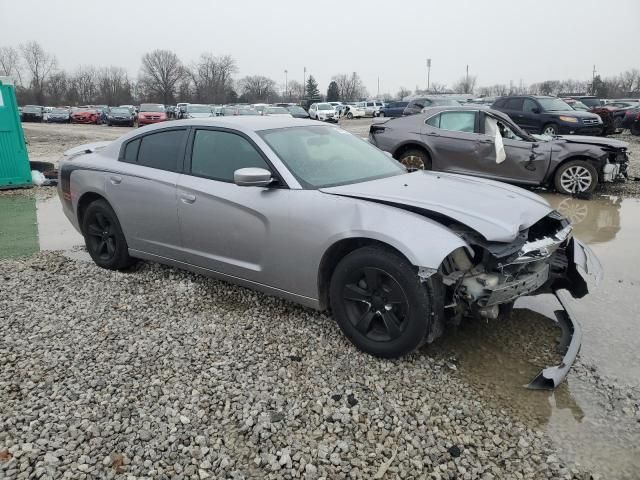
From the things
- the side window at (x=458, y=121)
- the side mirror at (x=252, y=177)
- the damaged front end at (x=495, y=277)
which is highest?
the side window at (x=458, y=121)

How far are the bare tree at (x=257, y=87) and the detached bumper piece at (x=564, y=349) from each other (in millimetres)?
90307

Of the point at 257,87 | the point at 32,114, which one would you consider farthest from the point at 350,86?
the point at 32,114

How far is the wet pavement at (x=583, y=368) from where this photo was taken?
8.48ft

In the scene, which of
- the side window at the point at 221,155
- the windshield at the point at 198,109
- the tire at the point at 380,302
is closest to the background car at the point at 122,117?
the windshield at the point at 198,109

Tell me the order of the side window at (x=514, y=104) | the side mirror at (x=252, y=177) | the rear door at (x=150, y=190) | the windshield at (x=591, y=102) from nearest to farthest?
1. the side mirror at (x=252, y=177)
2. the rear door at (x=150, y=190)
3. the side window at (x=514, y=104)
4. the windshield at (x=591, y=102)

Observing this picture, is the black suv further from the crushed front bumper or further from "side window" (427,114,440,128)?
the crushed front bumper

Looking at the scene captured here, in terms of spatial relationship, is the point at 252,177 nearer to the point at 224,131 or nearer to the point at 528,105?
the point at 224,131

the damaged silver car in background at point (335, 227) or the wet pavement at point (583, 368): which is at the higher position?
the damaged silver car in background at point (335, 227)

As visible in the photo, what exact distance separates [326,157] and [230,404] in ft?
6.82

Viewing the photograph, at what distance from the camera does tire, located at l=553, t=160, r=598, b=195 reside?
27.8 feet

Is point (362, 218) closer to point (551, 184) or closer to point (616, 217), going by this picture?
point (616, 217)

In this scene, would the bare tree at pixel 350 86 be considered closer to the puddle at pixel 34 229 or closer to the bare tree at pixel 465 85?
the bare tree at pixel 465 85

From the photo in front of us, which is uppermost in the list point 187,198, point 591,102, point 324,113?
point 324,113

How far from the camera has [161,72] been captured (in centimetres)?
9144
